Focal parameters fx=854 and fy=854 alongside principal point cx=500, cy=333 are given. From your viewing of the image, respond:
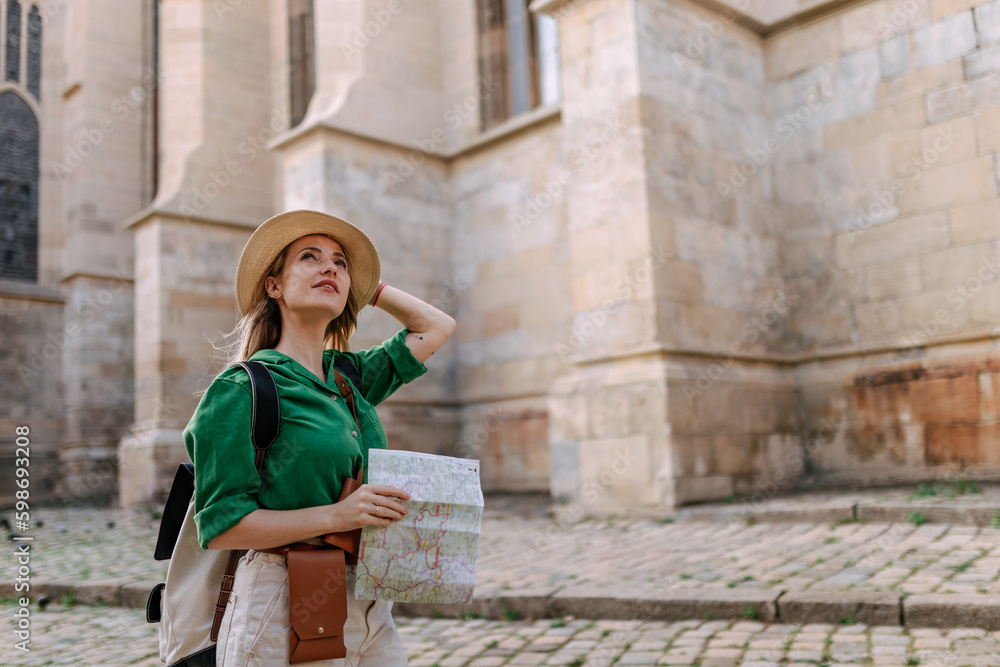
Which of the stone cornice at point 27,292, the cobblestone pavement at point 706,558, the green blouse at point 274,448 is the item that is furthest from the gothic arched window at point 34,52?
the green blouse at point 274,448

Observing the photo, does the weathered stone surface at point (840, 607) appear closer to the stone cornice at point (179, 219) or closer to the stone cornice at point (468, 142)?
the stone cornice at point (468, 142)

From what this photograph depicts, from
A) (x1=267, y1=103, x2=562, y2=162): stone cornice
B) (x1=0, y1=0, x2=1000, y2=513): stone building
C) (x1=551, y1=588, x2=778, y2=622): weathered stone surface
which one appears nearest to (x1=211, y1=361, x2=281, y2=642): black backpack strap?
(x1=551, y1=588, x2=778, y2=622): weathered stone surface

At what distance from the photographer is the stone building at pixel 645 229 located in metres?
7.08

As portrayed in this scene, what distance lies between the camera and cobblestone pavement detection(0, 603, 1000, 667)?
10.7 feet

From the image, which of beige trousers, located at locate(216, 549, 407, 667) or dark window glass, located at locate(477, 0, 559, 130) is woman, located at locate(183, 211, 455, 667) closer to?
beige trousers, located at locate(216, 549, 407, 667)

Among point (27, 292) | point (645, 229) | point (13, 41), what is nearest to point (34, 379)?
point (27, 292)

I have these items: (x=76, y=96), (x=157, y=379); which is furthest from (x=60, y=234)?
(x=157, y=379)

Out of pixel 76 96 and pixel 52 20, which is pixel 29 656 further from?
pixel 52 20

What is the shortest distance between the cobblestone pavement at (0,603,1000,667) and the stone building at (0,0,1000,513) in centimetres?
196

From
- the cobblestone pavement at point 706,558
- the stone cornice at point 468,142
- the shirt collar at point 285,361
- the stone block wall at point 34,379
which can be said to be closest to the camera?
the shirt collar at point 285,361

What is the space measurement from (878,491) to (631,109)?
3677mm

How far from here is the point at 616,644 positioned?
3754mm

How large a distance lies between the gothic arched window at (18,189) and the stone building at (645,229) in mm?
4970

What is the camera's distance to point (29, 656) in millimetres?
4090
